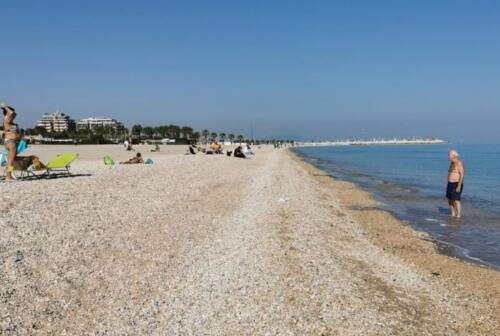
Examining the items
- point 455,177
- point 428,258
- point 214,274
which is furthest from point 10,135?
point 455,177

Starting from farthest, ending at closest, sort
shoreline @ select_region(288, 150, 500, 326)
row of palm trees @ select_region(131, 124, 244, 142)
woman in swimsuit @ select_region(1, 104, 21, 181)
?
row of palm trees @ select_region(131, 124, 244, 142) < woman in swimsuit @ select_region(1, 104, 21, 181) < shoreline @ select_region(288, 150, 500, 326)

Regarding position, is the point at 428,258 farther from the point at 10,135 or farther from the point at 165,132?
the point at 165,132

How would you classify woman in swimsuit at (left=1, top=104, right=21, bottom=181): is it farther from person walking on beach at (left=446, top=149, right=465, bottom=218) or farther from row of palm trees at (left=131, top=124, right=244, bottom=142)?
row of palm trees at (left=131, top=124, right=244, bottom=142)

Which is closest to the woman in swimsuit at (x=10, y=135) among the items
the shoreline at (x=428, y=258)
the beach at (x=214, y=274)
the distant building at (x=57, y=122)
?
the beach at (x=214, y=274)

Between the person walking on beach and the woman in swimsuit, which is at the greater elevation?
the woman in swimsuit

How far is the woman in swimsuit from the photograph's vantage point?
13508 mm

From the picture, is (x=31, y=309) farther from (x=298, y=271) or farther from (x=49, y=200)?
(x=49, y=200)

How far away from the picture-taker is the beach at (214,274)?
5.12 m

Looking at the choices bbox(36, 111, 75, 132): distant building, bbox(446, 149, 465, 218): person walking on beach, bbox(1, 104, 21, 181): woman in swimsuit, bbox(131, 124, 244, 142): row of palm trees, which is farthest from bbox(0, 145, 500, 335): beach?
bbox(36, 111, 75, 132): distant building

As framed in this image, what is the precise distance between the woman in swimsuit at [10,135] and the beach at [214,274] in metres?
2.08

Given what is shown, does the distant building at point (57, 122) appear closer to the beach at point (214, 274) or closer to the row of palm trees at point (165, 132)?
the row of palm trees at point (165, 132)

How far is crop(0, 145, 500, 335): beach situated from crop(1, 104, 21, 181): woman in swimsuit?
208 cm

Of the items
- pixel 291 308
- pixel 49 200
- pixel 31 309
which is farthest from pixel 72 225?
pixel 291 308

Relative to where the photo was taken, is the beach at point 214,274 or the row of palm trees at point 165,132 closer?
the beach at point 214,274
